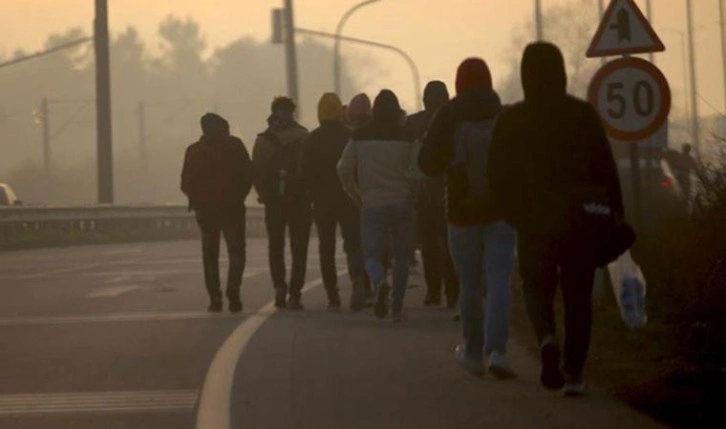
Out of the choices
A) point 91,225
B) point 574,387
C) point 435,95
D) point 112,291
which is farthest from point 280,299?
point 91,225

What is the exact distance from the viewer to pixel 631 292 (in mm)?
15250

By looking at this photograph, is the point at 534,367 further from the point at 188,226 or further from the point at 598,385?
the point at 188,226

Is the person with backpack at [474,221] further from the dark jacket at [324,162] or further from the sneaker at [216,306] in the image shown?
the sneaker at [216,306]

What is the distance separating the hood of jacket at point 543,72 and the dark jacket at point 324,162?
7718 mm

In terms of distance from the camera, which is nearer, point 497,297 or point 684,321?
point 497,297

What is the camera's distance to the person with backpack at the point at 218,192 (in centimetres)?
1962

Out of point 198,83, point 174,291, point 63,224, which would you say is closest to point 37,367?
point 174,291

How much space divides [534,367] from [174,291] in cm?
1041

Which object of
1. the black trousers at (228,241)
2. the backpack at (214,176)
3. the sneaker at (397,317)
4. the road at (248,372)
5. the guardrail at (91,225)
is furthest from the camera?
the guardrail at (91,225)

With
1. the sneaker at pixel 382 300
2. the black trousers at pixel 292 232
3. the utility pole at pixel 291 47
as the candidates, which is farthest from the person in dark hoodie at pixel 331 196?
the utility pole at pixel 291 47

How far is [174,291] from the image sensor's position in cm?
2323

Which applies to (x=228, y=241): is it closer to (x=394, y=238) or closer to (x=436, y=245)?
(x=436, y=245)

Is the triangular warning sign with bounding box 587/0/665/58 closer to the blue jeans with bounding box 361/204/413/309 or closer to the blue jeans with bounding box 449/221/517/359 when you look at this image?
the blue jeans with bounding box 361/204/413/309

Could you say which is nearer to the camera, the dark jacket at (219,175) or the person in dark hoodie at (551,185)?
the person in dark hoodie at (551,185)
